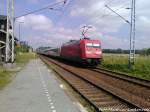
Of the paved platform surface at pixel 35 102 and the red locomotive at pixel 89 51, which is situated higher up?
the red locomotive at pixel 89 51

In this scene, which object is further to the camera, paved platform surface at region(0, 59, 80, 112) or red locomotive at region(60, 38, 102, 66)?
red locomotive at region(60, 38, 102, 66)

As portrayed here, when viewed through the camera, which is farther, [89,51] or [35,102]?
[89,51]

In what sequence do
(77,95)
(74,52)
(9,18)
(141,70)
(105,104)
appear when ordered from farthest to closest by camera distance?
(74,52)
(9,18)
(141,70)
(77,95)
(105,104)

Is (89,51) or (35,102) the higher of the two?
(89,51)

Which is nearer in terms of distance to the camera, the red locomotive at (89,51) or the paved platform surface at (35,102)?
the paved platform surface at (35,102)

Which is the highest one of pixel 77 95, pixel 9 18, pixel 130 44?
pixel 9 18

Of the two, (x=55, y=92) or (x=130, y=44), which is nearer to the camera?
(x=55, y=92)

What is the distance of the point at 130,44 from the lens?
31547 mm

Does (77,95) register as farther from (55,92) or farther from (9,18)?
(9,18)

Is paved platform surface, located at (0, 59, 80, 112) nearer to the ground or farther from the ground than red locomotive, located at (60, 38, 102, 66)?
nearer to the ground

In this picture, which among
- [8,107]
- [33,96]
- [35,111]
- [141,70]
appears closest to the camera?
[35,111]

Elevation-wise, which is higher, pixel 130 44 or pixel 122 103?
pixel 130 44

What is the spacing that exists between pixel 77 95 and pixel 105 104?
298cm

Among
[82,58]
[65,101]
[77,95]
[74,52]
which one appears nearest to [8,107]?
[65,101]
